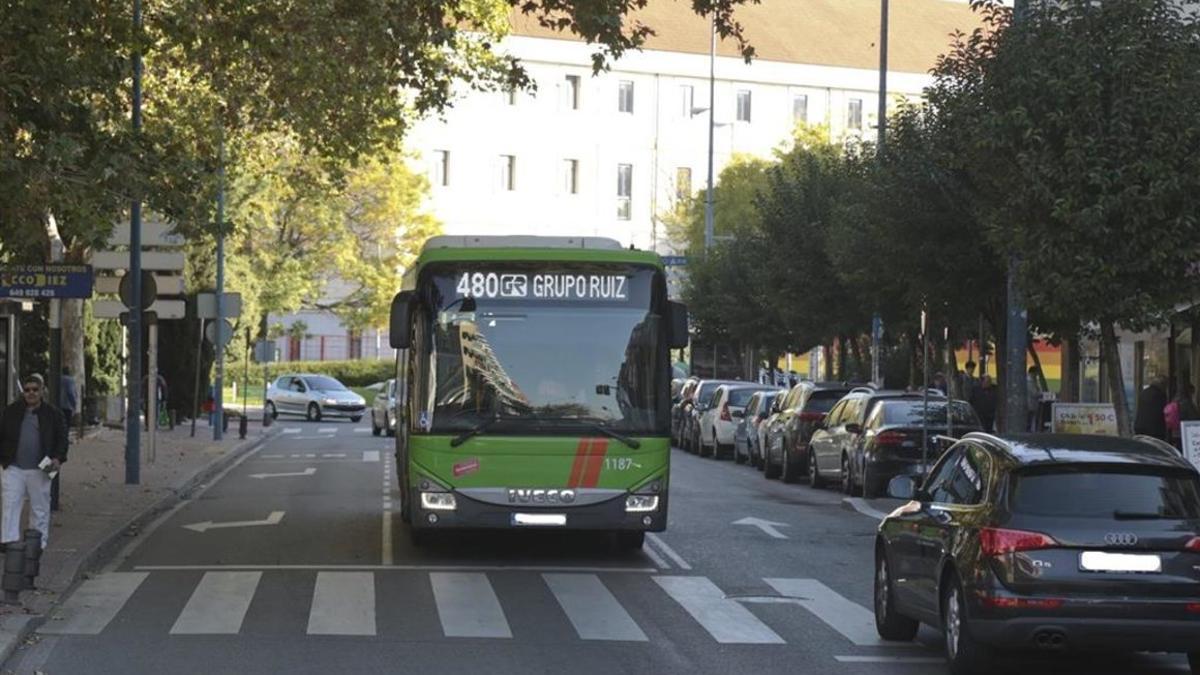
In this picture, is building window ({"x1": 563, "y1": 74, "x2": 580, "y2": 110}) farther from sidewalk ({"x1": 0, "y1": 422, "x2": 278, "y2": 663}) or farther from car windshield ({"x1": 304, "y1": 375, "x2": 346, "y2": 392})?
sidewalk ({"x1": 0, "y1": 422, "x2": 278, "y2": 663})

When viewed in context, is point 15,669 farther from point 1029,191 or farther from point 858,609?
point 1029,191

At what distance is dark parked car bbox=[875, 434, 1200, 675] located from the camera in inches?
441

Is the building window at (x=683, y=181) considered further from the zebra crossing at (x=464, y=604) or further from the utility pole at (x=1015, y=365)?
the zebra crossing at (x=464, y=604)

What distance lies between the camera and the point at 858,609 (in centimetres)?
1577

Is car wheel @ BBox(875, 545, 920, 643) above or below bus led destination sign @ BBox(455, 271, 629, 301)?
below

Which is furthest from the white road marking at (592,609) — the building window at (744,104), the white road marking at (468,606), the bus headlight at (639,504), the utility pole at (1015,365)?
the building window at (744,104)

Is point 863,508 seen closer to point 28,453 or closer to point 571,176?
point 28,453

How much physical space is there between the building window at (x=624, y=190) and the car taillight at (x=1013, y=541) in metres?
75.9

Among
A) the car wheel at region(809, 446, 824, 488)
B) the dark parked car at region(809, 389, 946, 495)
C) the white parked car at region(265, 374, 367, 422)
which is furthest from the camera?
the white parked car at region(265, 374, 367, 422)

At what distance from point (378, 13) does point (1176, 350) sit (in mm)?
16006

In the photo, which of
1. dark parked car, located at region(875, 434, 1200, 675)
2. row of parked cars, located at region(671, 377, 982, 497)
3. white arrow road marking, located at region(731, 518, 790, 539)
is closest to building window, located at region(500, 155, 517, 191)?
row of parked cars, located at region(671, 377, 982, 497)

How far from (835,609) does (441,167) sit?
69293 mm

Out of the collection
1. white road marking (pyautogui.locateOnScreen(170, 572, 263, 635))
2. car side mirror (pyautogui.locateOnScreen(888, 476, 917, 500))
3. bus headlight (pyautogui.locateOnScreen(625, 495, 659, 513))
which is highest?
car side mirror (pyautogui.locateOnScreen(888, 476, 917, 500))

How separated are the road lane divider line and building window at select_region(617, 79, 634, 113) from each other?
69.7 metres
